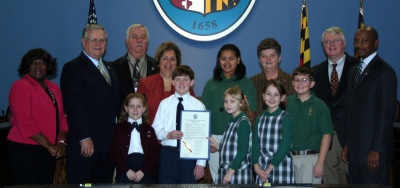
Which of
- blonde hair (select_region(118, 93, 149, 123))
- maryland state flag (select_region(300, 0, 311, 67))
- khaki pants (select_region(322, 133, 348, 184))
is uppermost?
maryland state flag (select_region(300, 0, 311, 67))

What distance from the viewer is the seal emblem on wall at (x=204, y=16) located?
648cm

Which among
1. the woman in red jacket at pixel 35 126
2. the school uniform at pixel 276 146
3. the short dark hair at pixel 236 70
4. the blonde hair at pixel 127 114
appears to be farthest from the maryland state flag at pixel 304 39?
the woman in red jacket at pixel 35 126

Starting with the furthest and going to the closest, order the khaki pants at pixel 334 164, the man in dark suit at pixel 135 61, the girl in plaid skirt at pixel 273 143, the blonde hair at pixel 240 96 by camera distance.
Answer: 1. the man in dark suit at pixel 135 61
2. the khaki pants at pixel 334 164
3. the blonde hair at pixel 240 96
4. the girl in plaid skirt at pixel 273 143

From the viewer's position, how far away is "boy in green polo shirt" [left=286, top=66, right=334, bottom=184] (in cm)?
446

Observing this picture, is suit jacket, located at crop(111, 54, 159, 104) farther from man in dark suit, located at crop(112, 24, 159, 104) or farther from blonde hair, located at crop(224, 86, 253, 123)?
blonde hair, located at crop(224, 86, 253, 123)

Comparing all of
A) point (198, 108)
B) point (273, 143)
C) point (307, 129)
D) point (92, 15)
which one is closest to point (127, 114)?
point (198, 108)

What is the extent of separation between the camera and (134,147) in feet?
14.8

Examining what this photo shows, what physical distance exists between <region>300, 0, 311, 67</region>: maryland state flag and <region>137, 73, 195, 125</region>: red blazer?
6.31 feet

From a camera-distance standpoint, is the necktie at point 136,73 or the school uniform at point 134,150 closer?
the school uniform at point 134,150

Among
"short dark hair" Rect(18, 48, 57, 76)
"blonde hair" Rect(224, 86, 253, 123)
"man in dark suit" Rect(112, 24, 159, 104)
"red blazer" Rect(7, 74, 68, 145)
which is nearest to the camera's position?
"blonde hair" Rect(224, 86, 253, 123)

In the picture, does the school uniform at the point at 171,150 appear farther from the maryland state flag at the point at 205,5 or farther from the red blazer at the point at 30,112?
the maryland state flag at the point at 205,5

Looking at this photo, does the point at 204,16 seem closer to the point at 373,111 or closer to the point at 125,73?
the point at 125,73

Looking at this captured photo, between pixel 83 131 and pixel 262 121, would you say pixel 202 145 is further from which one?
pixel 83 131

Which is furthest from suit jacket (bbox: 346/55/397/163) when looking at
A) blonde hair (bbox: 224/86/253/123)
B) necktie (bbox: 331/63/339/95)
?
blonde hair (bbox: 224/86/253/123)
